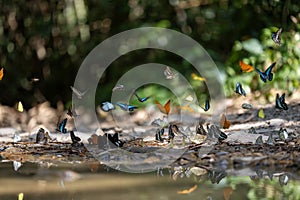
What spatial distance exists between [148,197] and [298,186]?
2.39 ft

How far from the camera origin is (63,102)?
8.98 metres

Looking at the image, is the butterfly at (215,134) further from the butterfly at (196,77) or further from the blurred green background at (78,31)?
the blurred green background at (78,31)

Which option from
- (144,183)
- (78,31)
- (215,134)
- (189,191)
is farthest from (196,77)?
(189,191)

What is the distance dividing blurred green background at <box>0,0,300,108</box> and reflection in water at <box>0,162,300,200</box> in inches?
184

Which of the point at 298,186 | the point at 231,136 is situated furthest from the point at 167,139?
the point at 298,186

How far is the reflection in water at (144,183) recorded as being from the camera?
300cm

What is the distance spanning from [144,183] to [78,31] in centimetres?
597

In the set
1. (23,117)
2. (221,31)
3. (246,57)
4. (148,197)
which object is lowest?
(148,197)

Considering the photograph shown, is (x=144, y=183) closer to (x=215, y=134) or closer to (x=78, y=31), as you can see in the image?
(x=215, y=134)

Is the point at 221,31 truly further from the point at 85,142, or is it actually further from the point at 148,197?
the point at 148,197

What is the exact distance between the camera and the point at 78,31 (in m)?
9.09

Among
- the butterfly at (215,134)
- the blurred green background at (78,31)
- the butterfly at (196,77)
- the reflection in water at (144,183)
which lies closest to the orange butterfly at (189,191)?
the reflection in water at (144,183)

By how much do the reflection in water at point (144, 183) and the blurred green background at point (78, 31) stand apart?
4.67 meters

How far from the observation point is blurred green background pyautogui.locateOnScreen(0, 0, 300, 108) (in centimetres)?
866
